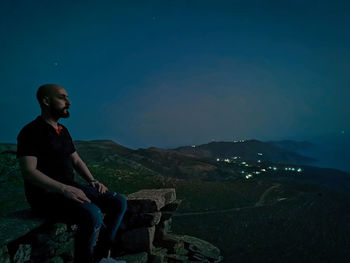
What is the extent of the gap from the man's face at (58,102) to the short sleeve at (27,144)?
669 millimetres

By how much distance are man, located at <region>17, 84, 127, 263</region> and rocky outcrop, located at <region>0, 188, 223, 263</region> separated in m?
0.45

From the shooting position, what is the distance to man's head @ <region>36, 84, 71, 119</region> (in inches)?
175

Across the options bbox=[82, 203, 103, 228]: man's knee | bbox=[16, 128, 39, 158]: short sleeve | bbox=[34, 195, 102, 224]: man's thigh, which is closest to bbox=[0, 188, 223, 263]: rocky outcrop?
bbox=[34, 195, 102, 224]: man's thigh

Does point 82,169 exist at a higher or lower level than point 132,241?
higher

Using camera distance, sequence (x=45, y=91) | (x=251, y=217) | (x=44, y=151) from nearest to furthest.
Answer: (x=44, y=151) < (x=45, y=91) < (x=251, y=217)

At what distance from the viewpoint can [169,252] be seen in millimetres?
8242

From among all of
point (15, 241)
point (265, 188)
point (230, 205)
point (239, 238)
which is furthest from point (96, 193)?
point (265, 188)

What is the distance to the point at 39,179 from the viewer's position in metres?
3.87

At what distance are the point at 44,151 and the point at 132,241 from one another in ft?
13.9

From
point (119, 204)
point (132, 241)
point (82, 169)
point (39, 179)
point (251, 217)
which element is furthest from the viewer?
point (251, 217)

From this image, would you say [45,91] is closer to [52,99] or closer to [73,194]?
[52,99]

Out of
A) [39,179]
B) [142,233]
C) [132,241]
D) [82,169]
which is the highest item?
[82,169]

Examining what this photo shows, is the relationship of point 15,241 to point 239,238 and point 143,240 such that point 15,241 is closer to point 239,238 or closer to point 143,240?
point 143,240

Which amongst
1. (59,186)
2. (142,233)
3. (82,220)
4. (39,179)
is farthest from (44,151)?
(142,233)
